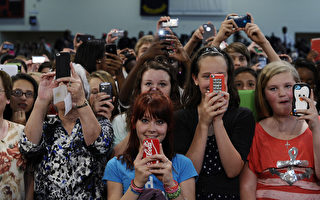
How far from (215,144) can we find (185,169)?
29 centimetres

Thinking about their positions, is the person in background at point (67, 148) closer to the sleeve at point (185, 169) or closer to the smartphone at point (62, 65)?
the smartphone at point (62, 65)

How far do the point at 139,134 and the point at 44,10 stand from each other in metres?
13.9

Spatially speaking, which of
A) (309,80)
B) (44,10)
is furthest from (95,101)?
(44,10)

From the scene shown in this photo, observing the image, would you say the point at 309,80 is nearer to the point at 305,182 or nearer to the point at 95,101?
the point at 305,182

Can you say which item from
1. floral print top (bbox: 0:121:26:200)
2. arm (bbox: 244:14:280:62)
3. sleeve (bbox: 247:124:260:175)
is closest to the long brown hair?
sleeve (bbox: 247:124:260:175)

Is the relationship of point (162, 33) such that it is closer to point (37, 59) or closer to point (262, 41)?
point (262, 41)

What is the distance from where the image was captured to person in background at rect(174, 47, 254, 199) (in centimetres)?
217

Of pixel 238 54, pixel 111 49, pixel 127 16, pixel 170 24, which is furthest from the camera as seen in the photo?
pixel 127 16

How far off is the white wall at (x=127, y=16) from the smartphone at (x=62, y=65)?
41.1 ft

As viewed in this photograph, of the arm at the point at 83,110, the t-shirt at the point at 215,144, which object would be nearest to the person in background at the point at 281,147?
the t-shirt at the point at 215,144

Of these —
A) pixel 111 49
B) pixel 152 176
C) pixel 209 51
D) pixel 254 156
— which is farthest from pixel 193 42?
pixel 152 176

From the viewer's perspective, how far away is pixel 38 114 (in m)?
2.20

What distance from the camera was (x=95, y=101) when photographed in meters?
2.50

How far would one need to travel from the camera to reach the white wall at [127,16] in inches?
573
